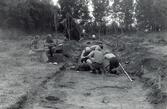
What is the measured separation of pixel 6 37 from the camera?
33.0 m

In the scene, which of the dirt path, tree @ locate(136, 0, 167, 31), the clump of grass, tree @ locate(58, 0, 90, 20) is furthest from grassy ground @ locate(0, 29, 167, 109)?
tree @ locate(136, 0, 167, 31)

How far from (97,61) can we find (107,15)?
36724 millimetres

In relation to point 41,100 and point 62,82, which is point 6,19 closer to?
point 62,82

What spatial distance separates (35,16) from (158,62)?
28101 mm

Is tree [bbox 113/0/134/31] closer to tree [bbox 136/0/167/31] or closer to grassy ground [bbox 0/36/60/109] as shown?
tree [bbox 136/0/167/31]

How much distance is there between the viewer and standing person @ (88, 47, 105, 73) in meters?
14.1

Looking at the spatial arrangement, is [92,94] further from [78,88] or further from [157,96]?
[157,96]

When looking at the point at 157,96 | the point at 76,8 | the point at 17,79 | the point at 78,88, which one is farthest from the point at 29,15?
the point at 157,96

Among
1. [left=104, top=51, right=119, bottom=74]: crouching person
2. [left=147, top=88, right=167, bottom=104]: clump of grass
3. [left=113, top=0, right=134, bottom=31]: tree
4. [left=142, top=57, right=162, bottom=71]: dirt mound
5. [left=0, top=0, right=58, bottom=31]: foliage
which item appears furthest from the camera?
[left=113, top=0, right=134, bottom=31]: tree

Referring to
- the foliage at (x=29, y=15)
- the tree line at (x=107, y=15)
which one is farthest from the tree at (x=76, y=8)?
the foliage at (x=29, y=15)

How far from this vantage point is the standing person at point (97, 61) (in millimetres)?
14148

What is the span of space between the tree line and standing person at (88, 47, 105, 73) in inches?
1074

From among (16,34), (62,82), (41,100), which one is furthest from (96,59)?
(16,34)

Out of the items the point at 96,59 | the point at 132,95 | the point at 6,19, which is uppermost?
the point at 6,19
